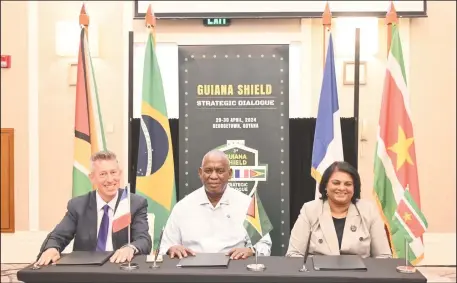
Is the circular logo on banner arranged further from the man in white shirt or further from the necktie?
the necktie

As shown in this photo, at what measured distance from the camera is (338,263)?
7.12 feet

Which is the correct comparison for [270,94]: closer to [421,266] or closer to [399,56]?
[399,56]

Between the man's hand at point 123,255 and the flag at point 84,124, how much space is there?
1.38 m

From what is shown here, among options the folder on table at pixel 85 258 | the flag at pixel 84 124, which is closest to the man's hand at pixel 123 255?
the folder on table at pixel 85 258

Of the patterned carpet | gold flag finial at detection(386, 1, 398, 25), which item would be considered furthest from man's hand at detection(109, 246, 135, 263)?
the patterned carpet

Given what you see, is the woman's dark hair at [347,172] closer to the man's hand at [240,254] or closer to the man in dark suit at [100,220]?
the man's hand at [240,254]

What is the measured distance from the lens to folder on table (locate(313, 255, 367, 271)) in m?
2.10

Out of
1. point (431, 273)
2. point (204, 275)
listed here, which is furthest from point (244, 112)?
point (431, 273)

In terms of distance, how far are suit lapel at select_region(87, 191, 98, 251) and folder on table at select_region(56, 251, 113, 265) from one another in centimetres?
21

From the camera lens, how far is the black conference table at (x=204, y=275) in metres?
2.01

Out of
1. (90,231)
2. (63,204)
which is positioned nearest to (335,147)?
(90,231)

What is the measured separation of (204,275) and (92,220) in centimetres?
80

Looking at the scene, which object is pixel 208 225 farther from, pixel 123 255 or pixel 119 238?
pixel 123 255

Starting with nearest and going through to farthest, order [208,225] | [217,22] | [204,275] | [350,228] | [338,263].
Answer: [204,275] → [338,263] → [350,228] → [208,225] → [217,22]
